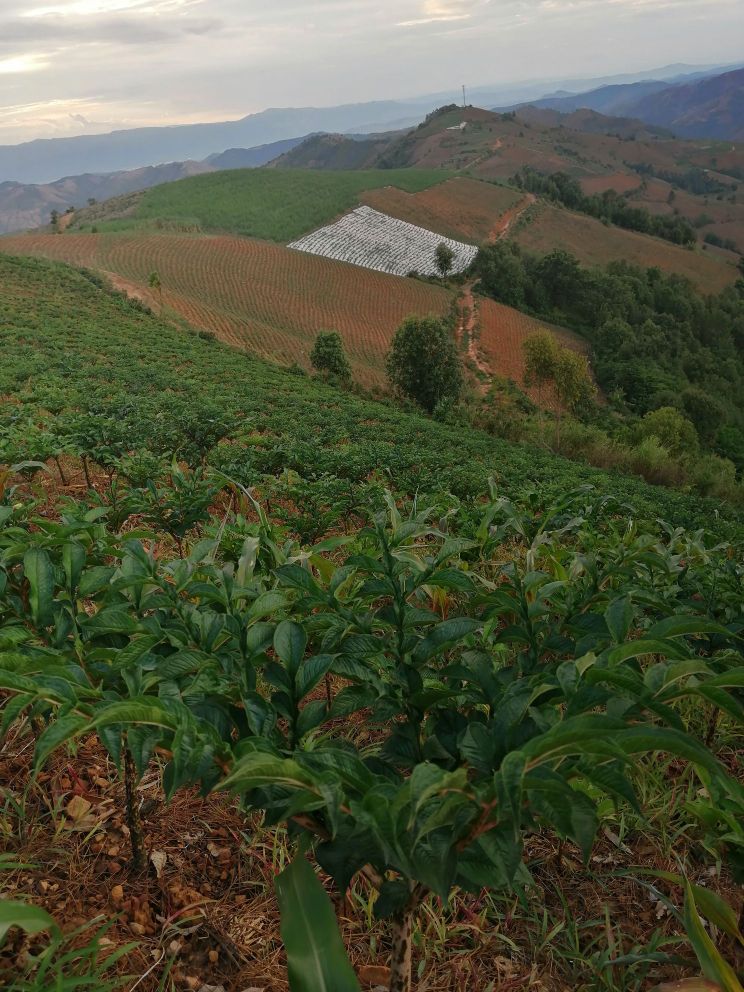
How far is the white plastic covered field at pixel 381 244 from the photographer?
70062 mm

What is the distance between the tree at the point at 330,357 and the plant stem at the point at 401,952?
3623 centimetres

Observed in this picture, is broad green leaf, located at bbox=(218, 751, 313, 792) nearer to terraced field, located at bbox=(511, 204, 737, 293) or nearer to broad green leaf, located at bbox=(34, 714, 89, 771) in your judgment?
broad green leaf, located at bbox=(34, 714, 89, 771)

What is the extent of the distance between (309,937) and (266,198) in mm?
95236

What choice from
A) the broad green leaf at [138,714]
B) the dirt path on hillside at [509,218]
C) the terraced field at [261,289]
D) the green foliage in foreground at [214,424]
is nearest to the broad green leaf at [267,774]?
the broad green leaf at [138,714]

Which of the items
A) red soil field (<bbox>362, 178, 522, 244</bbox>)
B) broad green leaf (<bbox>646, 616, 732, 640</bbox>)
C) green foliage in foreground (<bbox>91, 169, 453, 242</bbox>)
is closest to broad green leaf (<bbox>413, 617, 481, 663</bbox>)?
broad green leaf (<bbox>646, 616, 732, 640</bbox>)

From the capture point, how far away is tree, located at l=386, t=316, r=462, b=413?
3469cm

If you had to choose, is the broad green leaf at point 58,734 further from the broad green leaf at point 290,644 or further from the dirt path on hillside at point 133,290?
the dirt path on hillside at point 133,290

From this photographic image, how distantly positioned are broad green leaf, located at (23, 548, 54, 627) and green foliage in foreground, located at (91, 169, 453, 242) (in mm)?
77679

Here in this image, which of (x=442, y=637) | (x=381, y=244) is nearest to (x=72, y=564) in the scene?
(x=442, y=637)

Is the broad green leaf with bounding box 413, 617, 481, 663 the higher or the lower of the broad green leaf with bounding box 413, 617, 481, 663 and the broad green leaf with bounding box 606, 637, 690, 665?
the lower

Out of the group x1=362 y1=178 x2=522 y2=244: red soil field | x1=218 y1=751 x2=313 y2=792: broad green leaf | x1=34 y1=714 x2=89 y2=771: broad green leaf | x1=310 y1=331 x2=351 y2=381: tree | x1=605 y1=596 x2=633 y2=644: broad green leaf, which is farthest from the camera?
x1=362 y1=178 x2=522 y2=244: red soil field

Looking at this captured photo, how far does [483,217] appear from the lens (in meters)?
87.9

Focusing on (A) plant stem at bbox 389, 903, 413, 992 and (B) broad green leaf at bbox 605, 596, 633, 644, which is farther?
(B) broad green leaf at bbox 605, 596, 633, 644

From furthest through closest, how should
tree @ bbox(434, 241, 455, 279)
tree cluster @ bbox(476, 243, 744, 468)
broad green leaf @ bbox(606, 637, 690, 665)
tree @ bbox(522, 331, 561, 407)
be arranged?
tree @ bbox(434, 241, 455, 279) → tree cluster @ bbox(476, 243, 744, 468) → tree @ bbox(522, 331, 561, 407) → broad green leaf @ bbox(606, 637, 690, 665)
